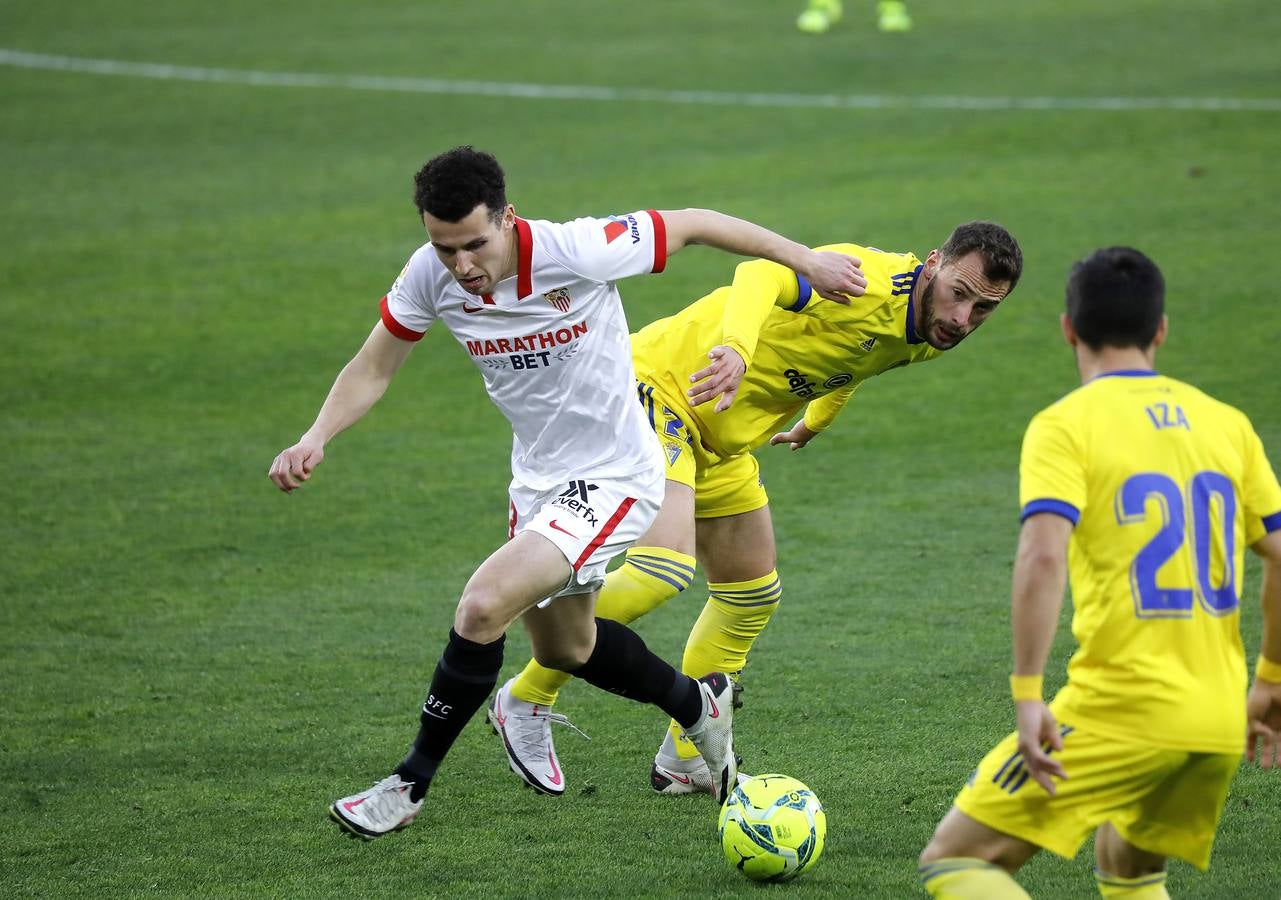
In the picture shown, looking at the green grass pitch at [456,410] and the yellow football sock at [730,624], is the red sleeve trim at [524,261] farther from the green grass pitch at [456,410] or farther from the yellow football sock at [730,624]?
the green grass pitch at [456,410]

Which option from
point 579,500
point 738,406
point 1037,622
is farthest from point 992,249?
point 1037,622

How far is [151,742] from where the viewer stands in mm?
6035

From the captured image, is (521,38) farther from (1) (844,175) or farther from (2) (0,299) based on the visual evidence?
(2) (0,299)

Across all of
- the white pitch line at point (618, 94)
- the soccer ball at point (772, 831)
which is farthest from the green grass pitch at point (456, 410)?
the white pitch line at point (618, 94)

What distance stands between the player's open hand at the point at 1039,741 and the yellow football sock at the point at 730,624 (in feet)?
8.13

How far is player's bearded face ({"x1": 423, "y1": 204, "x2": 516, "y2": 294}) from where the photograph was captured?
4.59 meters

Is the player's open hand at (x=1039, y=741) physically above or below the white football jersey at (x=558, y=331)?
below

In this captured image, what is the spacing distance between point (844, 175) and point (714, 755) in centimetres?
1244

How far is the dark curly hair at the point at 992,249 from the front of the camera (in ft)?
17.3

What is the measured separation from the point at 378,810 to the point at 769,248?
2.10 m

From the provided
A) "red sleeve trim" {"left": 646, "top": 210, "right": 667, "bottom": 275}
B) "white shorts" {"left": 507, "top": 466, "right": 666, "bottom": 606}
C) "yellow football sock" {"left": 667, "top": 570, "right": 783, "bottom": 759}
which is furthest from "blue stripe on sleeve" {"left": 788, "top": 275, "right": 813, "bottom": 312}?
"yellow football sock" {"left": 667, "top": 570, "right": 783, "bottom": 759}

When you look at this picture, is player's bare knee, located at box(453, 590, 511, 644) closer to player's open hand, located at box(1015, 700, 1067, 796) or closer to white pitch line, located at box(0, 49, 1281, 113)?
player's open hand, located at box(1015, 700, 1067, 796)

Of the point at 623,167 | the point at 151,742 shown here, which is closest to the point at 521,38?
the point at 623,167

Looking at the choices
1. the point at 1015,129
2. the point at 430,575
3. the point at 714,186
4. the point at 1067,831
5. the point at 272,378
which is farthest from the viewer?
the point at 1015,129
